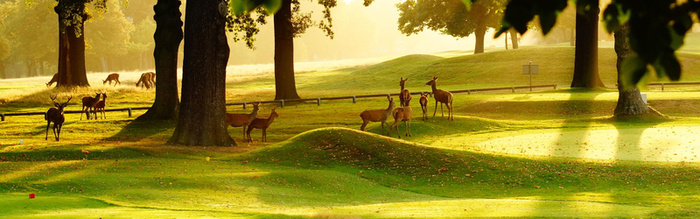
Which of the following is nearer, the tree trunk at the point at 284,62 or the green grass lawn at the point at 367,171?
the green grass lawn at the point at 367,171

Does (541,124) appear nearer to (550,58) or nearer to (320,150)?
(320,150)

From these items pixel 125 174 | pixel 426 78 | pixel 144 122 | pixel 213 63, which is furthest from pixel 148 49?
pixel 125 174

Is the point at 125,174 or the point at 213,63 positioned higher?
the point at 213,63

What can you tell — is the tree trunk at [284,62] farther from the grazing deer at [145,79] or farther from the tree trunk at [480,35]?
the tree trunk at [480,35]

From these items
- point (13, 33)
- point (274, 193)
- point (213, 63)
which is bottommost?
point (274, 193)

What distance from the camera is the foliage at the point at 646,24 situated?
11.7 ft

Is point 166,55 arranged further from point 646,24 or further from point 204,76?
point 646,24

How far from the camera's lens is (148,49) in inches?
4678

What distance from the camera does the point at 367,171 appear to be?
17.6 m

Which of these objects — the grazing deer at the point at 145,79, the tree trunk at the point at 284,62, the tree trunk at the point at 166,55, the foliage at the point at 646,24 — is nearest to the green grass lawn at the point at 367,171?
the tree trunk at the point at 166,55

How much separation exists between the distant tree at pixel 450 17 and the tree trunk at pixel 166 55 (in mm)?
41368

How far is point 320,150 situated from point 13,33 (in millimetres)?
81711

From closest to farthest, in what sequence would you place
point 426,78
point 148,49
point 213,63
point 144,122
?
1. point 213,63
2. point 144,122
3. point 426,78
4. point 148,49

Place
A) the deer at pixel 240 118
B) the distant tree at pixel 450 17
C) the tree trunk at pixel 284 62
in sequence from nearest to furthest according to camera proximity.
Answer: the deer at pixel 240 118
the tree trunk at pixel 284 62
the distant tree at pixel 450 17
